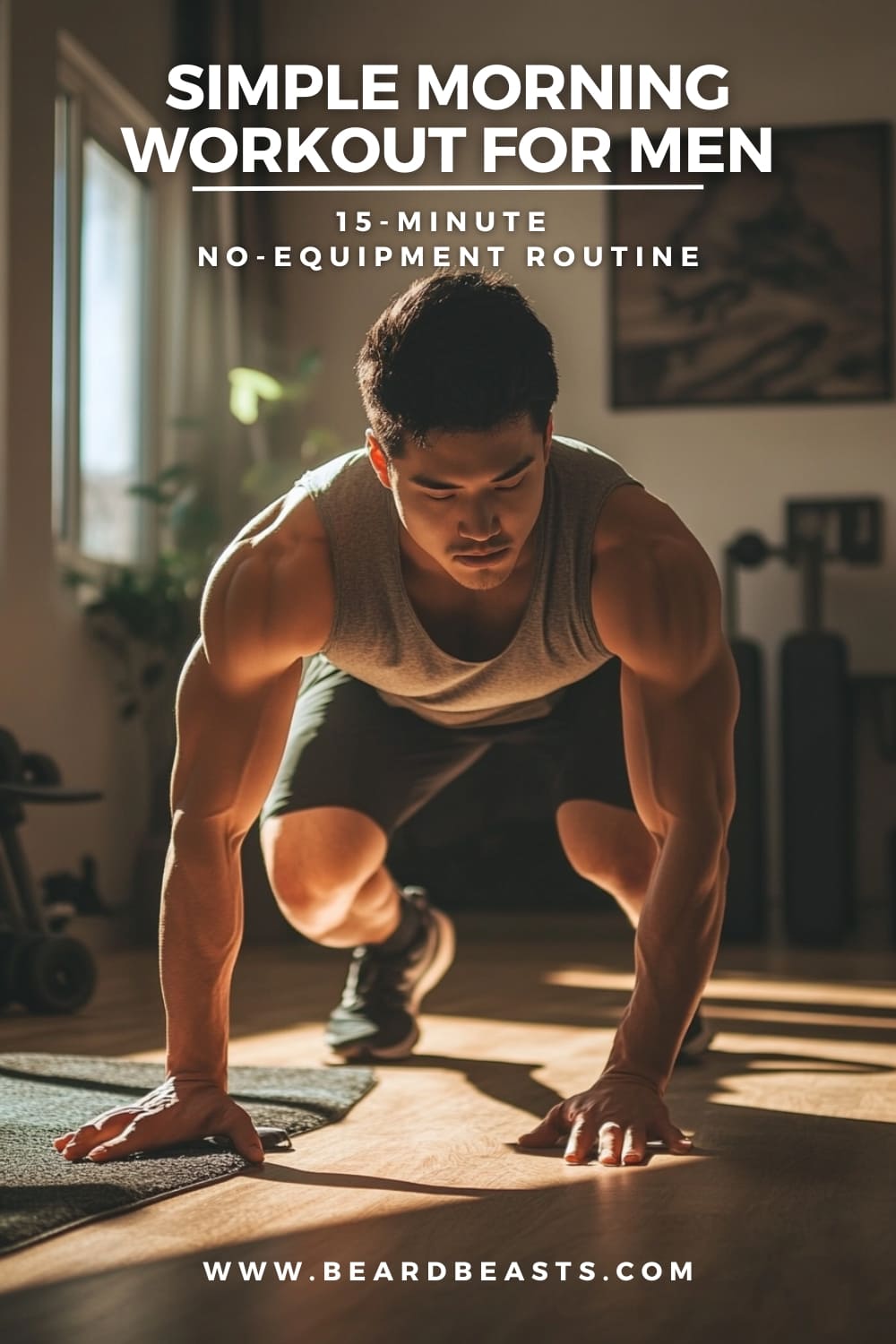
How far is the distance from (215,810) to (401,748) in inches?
21.2

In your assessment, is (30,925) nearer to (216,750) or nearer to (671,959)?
(216,750)

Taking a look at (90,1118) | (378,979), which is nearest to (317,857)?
(378,979)

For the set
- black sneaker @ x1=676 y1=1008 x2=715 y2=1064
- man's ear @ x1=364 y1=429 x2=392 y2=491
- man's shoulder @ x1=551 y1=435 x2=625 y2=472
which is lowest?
black sneaker @ x1=676 y1=1008 x2=715 y2=1064

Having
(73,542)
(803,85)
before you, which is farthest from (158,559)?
(803,85)

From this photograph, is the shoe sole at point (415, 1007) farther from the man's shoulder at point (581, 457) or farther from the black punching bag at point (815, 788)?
the black punching bag at point (815, 788)

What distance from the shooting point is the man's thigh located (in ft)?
6.00

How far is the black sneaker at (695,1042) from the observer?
6.21 ft

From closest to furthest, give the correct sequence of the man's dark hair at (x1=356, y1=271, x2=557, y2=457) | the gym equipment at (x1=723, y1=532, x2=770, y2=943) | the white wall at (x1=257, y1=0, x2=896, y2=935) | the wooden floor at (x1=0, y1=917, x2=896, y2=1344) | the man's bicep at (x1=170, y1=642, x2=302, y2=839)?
the wooden floor at (x1=0, y1=917, x2=896, y2=1344)
the man's dark hair at (x1=356, y1=271, x2=557, y2=457)
the man's bicep at (x1=170, y1=642, x2=302, y2=839)
the gym equipment at (x1=723, y1=532, x2=770, y2=943)
the white wall at (x1=257, y1=0, x2=896, y2=935)

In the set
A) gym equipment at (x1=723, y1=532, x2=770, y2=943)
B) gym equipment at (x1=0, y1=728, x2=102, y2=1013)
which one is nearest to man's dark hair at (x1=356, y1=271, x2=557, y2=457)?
gym equipment at (x1=0, y1=728, x2=102, y2=1013)

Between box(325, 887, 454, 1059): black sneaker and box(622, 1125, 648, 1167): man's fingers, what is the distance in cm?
70

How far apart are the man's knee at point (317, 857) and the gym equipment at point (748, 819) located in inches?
71.0

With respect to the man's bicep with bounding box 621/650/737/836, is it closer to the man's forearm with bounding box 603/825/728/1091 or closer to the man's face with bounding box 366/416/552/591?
the man's forearm with bounding box 603/825/728/1091

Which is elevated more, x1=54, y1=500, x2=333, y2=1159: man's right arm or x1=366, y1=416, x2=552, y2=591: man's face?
x1=366, y1=416, x2=552, y2=591: man's face

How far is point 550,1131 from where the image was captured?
135 cm
